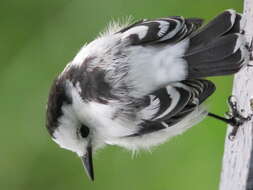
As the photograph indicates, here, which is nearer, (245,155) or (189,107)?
(245,155)

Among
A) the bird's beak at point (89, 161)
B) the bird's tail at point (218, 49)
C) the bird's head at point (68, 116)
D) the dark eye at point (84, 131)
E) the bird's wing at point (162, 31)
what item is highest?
the bird's wing at point (162, 31)

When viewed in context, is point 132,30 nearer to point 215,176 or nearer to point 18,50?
point 215,176

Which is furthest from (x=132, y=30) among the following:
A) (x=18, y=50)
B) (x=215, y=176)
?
(x=18, y=50)

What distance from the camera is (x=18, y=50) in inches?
141

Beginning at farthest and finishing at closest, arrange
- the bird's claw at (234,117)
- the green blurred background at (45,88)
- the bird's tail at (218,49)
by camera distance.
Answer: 1. the green blurred background at (45,88)
2. the bird's claw at (234,117)
3. the bird's tail at (218,49)

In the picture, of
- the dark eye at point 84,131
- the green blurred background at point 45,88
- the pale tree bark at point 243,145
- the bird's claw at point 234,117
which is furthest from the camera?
the green blurred background at point 45,88

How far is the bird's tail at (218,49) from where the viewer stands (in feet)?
7.27

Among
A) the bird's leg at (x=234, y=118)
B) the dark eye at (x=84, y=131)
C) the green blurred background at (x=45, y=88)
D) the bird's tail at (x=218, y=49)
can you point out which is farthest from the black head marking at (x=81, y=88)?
the green blurred background at (x=45, y=88)

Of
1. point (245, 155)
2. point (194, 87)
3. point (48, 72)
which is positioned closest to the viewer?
point (245, 155)

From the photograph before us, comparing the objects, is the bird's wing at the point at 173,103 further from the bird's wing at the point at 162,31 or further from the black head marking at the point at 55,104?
the black head marking at the point at 55,104

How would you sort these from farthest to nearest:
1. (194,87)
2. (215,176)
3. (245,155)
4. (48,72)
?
(48,72) → (215,176) → (194,87) → (245,155)

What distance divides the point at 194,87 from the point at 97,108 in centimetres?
38

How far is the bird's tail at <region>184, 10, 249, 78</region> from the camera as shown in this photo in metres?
2.22

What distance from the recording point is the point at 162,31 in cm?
230
